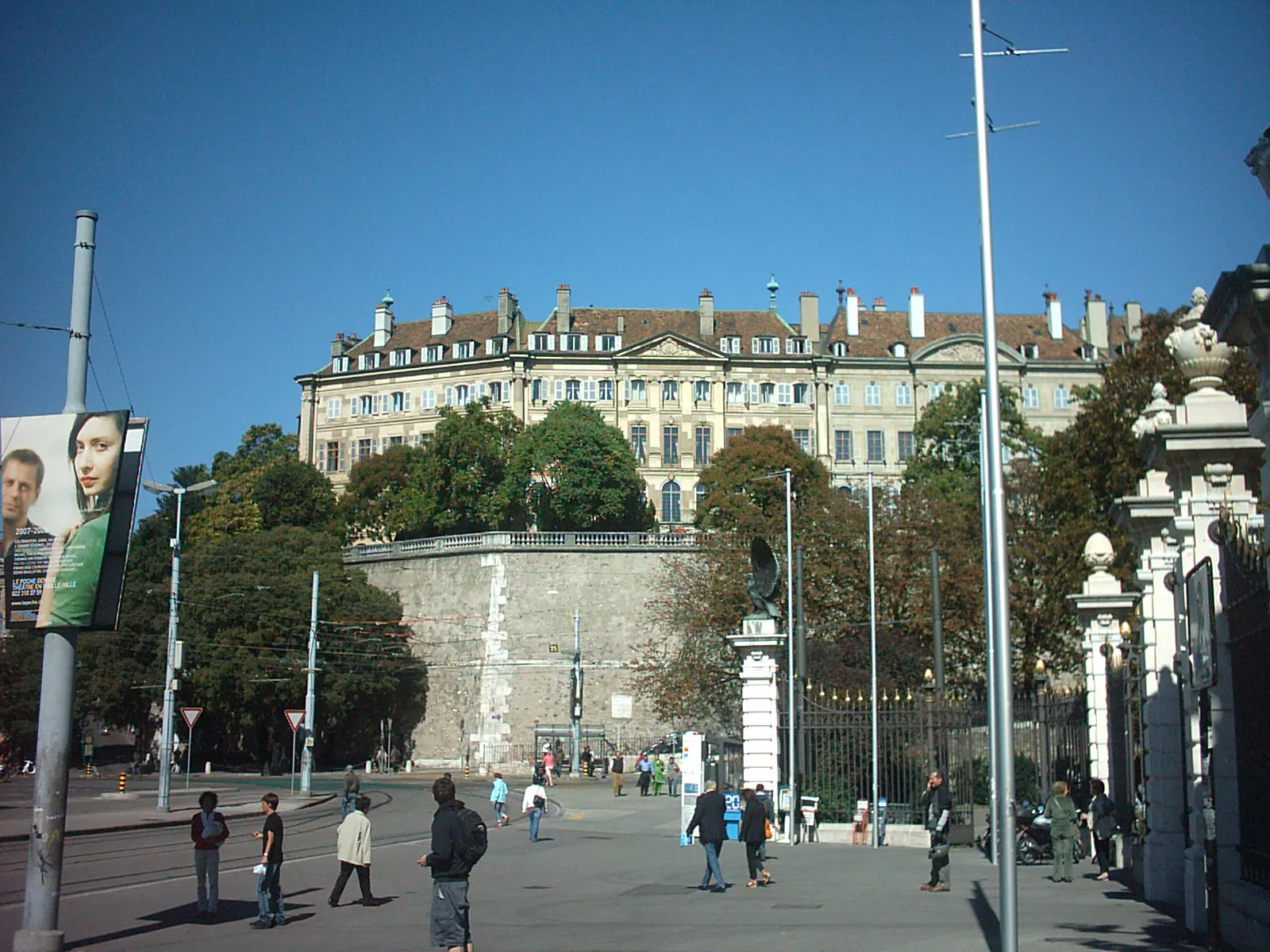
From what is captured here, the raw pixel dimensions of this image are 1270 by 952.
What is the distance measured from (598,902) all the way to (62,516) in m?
8.31

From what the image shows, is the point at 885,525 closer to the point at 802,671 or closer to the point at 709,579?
the point at 709,579

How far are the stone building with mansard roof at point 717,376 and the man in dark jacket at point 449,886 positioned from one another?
7940 cm

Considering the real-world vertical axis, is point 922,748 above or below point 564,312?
below

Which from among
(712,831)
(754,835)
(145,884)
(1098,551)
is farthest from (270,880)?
(1098,551)

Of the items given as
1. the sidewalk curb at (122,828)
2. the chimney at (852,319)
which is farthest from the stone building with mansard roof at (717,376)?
the sidewalk curb at (122,828)

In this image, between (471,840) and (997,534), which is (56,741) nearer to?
(471,840)

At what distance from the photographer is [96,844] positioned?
2736 cm

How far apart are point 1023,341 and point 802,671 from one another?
72.1m

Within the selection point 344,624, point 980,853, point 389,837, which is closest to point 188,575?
point 344,624

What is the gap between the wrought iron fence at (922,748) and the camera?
25672 mm

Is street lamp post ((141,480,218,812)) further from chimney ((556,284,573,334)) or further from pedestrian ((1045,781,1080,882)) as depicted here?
chimney ((556,284,573,334))

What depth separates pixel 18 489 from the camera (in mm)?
14023

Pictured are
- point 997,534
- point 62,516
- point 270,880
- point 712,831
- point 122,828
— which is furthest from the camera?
point 122,828

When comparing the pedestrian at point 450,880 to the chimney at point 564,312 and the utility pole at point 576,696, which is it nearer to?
the utility pole at point 576,696
